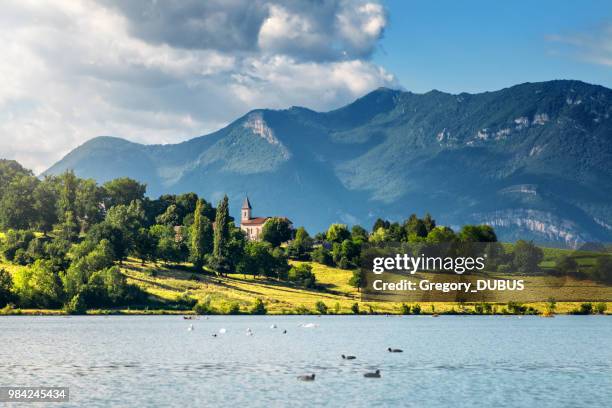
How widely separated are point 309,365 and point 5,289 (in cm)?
10626

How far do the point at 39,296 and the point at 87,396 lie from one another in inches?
4686

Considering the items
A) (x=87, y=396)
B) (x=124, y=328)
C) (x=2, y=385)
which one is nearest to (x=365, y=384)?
(x=87, y=396)

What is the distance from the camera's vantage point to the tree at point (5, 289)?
172 metres

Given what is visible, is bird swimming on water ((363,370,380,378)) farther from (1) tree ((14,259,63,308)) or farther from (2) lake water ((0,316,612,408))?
(1) tree ((14,259,63,308))

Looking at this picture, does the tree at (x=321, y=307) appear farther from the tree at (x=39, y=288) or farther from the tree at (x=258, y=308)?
the tree at (x=39, y=288)

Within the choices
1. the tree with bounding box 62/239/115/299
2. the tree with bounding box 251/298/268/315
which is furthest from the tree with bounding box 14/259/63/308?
the tree with bounding box 251/298/268/315

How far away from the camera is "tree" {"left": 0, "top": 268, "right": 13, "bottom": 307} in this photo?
566 feet

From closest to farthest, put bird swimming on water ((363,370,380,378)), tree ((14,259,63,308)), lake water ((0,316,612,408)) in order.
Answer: lake water ((0,316,612,408)) → bird swimming on water ((363,370,380,378)) → tree ((14,259,63,308))

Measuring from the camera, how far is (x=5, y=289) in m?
173

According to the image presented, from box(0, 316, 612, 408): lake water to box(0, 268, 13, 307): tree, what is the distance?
28803 millimetres

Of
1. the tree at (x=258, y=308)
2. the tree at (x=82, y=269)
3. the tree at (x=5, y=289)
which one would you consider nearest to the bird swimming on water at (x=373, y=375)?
the tree at (x=82, y=269)

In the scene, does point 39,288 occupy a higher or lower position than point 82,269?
lower

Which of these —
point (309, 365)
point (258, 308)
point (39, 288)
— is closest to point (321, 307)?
point (258, 308)

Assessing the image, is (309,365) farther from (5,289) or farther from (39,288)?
(5,289)
